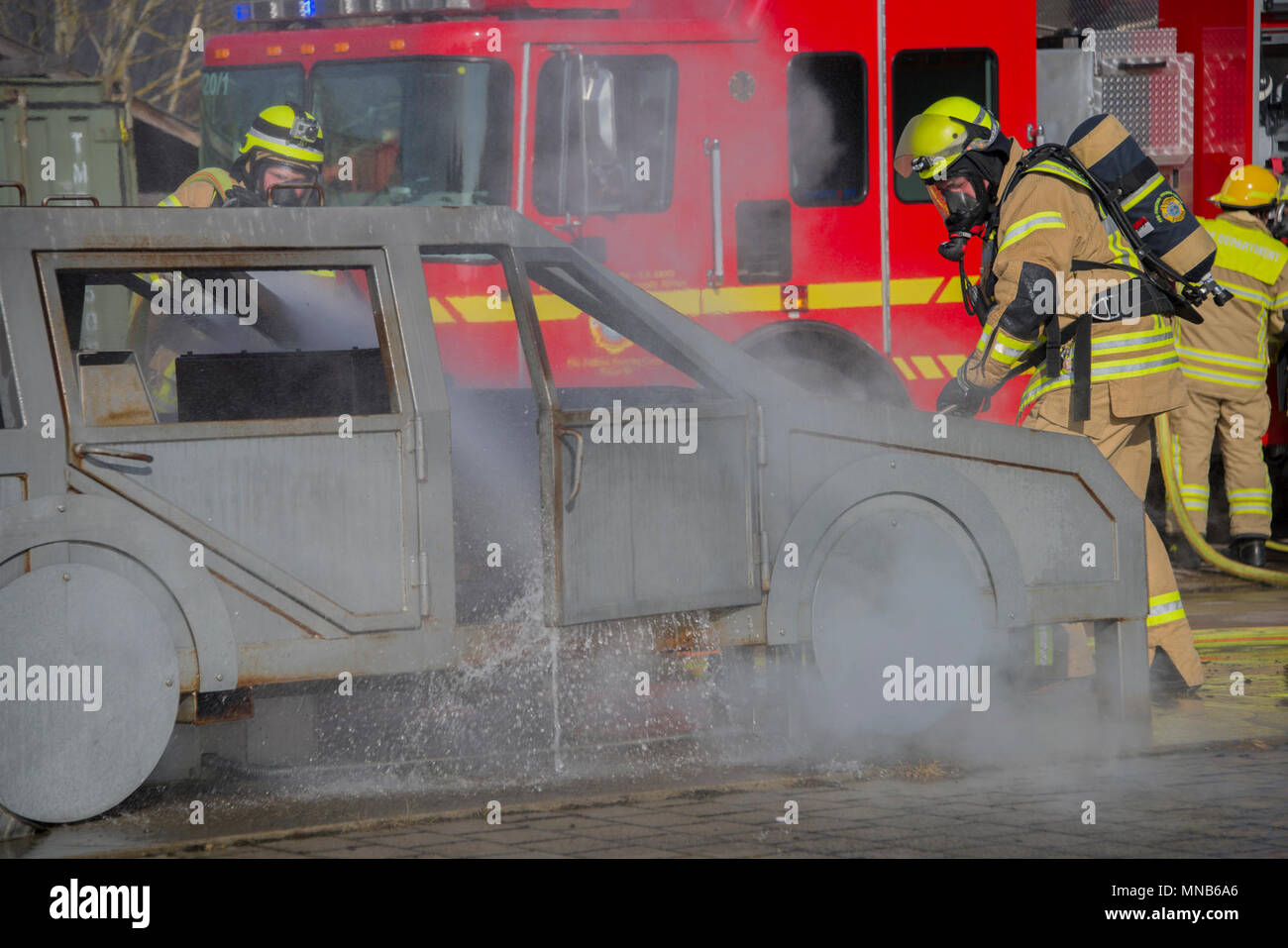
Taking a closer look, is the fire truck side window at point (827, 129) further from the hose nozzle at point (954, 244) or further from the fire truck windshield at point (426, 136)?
the hose nozzle at point (954, 244)

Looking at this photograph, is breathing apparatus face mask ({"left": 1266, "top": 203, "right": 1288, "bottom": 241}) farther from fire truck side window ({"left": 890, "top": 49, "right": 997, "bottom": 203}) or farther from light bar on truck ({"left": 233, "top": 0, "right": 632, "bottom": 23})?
light bar on truck ({"left": 233, "top": 0, "right": 632, "bottom": 23})

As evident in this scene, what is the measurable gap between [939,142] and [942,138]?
17 millimetres

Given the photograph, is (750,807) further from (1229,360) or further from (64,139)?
(64,139)

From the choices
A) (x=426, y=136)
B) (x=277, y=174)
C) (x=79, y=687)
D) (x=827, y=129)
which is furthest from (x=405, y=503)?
(x=827, y=129)

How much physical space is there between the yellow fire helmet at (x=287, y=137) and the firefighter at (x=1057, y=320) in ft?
7.78

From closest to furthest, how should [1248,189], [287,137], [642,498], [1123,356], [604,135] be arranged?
[642,498] → [1123,356] → [287,137] → [604,135] → [1248,189]

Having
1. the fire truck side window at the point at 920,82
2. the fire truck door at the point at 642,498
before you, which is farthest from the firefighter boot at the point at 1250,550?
the fire truck door at the point at 642,498

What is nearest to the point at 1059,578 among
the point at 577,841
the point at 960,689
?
the point at 960,689

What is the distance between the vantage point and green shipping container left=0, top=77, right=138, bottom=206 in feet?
34.1

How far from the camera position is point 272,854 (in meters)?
3.86

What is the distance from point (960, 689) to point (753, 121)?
14.0 feet

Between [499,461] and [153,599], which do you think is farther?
[499,461]

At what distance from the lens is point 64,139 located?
1051 cm
